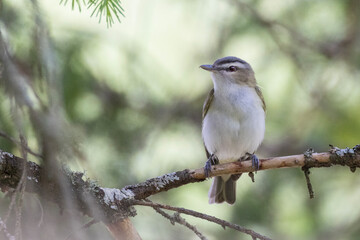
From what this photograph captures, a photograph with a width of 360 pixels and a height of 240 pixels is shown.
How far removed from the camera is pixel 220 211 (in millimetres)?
5043

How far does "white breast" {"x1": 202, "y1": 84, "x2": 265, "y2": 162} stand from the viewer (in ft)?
14.3

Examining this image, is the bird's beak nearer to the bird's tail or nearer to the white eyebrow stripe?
the white eyebrow stripe

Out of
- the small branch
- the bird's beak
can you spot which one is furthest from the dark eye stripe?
the small branch

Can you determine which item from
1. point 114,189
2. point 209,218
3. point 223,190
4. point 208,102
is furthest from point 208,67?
point 209,218

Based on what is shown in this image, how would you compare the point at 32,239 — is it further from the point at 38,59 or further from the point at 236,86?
the point at 236,86

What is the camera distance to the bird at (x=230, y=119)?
438 centimetres

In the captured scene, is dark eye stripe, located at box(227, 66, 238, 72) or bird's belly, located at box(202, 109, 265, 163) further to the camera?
dark eye stripe, located at box(227, 66, 238, 72)

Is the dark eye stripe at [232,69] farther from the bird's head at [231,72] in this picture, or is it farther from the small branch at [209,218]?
the small branch at [209,218]

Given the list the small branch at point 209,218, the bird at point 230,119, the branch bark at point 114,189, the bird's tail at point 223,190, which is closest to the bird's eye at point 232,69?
the bird at point 230,119

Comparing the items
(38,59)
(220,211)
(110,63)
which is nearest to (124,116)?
(110,63)

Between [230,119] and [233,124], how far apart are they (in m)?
0.05

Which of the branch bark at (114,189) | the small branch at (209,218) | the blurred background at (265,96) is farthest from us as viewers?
the blurred background at (265,96)

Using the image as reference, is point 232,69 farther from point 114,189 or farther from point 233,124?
point 114,189

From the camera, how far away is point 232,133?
437cm
